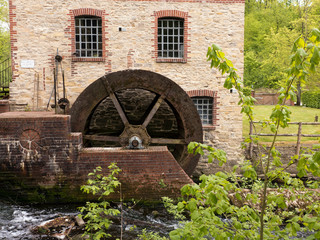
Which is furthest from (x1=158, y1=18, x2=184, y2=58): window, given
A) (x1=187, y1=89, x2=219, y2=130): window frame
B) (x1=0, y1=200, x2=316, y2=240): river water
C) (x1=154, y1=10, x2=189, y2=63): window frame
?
(x1=0, y1=200, x2=316, y2=240): river water

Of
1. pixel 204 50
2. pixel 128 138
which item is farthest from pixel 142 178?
pixel 204 50

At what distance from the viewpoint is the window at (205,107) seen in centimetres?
868

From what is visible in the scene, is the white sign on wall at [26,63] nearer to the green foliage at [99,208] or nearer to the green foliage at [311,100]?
the green foliage at [99,208]

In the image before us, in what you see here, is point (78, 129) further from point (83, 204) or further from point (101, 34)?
point (101, 34)

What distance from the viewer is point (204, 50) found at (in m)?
8.46

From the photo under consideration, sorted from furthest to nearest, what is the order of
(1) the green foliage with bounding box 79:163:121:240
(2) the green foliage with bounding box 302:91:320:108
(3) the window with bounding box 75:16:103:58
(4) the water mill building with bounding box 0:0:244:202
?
(2) the green foliage with bounding box 302:91:320:108 → (3) the window with bounding box 75:16:103:58 → (4) the water mill building with bounding box 0:0:244:202 → (1) the green foliage with bounding box 79:163:121:240

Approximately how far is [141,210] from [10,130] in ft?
10.1

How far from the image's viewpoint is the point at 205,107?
8750 millimetres

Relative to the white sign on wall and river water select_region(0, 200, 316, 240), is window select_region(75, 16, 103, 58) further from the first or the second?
river water select_region(0, 200, 316, 240)

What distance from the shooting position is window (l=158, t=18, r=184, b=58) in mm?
8492

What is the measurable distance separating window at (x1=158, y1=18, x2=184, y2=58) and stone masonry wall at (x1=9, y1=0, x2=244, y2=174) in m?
0.28

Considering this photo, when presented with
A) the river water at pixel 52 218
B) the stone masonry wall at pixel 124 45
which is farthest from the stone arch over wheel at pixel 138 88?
the river water at pixel 52 218

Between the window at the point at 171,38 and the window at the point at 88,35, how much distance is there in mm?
1817

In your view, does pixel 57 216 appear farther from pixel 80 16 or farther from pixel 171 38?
pixel 171 38
